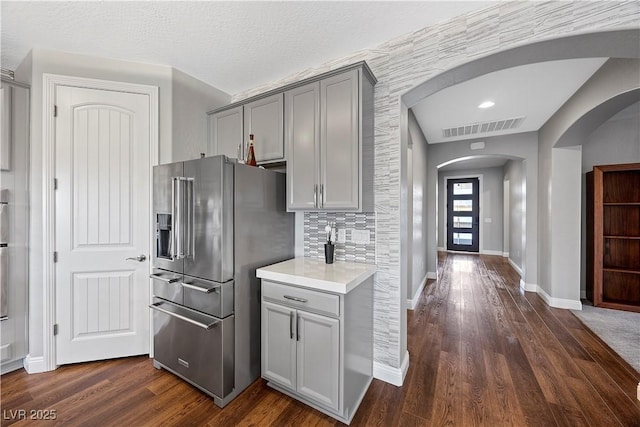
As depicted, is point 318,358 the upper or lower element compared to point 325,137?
Answer: lower

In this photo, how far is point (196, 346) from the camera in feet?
6.42

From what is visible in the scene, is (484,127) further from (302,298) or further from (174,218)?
(174,218)

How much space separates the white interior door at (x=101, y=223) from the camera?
228 cm

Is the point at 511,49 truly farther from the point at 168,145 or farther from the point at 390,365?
the point at 168,145

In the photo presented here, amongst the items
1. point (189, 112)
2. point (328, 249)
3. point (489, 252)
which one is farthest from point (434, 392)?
point (489, 252)

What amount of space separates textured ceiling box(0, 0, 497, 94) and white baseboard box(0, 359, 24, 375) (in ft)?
8.96

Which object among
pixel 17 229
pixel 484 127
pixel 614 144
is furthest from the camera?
pixel 484 127

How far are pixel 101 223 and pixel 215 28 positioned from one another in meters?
1.98

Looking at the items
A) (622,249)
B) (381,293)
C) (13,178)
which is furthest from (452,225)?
(13,178)

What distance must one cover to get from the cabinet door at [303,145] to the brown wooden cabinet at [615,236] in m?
4.10

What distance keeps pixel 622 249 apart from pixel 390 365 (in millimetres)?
4113

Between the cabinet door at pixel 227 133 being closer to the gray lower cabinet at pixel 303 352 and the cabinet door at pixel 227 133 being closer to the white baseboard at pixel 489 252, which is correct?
the gray lower cabinet at pixel 303 352

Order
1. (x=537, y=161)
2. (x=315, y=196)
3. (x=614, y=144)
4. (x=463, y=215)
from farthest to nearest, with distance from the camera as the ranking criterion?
(x=463, y=215) < (x=537, y=161) < (x=614, y=144) < (x=315, y=196)

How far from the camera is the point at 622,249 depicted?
3662mm
